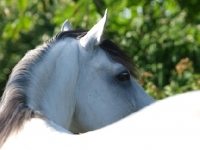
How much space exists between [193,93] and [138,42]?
543 centimetres

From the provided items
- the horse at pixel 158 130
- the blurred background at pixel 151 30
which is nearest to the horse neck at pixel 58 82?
the horse at pixel 158 130

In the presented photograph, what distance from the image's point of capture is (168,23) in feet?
23.8

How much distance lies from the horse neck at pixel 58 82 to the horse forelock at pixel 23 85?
1.6 inches

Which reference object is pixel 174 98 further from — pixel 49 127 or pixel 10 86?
pixel 10 86

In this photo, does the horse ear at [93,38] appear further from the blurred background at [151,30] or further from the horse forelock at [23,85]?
the blurred background at [151,30]

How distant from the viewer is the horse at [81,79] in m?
2.83

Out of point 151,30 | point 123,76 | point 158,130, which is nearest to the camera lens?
point 158,130

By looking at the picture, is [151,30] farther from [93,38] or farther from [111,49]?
[93,38]

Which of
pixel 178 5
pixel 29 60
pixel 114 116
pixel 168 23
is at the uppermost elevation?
pixel 29 60

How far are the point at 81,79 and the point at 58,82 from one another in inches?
8.2

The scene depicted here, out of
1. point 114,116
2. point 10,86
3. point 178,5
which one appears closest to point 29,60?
point 10,86

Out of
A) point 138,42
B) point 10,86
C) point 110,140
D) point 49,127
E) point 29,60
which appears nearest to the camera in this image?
point 110,140

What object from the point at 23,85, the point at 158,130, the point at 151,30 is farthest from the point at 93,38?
the point at 151,30

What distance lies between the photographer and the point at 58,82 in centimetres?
301
